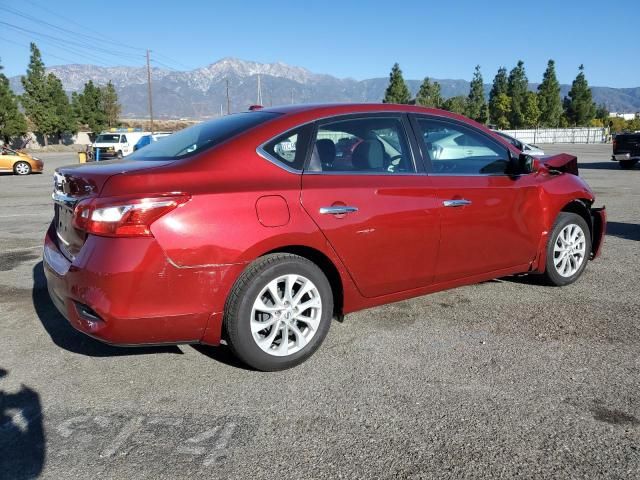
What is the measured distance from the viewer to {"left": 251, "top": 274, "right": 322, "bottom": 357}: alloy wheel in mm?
3283

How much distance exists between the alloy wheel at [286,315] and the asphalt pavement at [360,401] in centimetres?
18

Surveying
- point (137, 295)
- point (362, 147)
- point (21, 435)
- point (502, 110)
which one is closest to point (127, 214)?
point (137, 295)

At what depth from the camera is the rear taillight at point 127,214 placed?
289 cm

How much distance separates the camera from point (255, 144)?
3350 mm

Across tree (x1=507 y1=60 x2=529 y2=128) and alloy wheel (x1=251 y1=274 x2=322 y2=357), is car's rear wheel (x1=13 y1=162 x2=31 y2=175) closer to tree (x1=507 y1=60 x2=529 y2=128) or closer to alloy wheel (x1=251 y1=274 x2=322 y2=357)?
alloy wheel (x1=251 y1=274 x2=322 y2=357)

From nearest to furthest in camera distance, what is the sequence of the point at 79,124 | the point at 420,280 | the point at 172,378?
1. the point at 172,378
2. the point at 420,280
3. the point at 79,124

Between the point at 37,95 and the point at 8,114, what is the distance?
271 inches

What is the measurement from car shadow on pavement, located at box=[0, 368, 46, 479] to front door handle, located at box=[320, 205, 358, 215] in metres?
1.94

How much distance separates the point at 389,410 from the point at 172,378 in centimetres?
135

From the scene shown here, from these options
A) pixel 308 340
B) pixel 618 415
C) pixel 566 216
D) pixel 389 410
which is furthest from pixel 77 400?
pixel 566 216

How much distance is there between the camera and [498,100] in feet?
228

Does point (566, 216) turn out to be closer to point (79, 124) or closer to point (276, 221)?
point (276, 221)

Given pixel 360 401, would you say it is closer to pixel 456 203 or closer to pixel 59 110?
pixel 456 203

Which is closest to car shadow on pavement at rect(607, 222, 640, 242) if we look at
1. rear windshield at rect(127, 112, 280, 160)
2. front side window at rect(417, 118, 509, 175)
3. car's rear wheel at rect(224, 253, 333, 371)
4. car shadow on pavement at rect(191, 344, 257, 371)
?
front side window at rect(417, 118, 509, 175)
